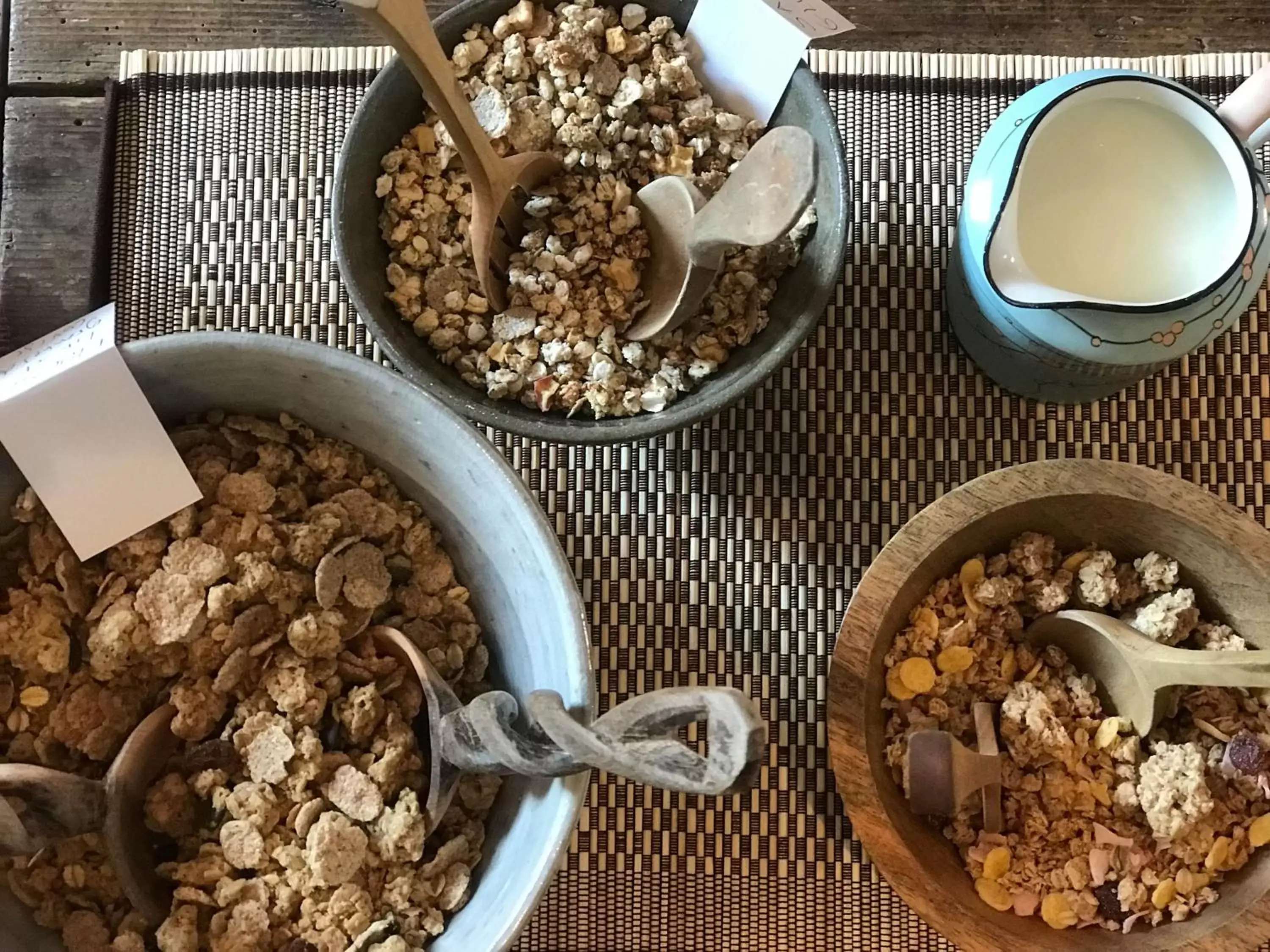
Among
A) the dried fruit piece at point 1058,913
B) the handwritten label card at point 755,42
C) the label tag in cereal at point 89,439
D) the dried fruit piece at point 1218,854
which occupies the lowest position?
the dried fruit piece at point 1058,913

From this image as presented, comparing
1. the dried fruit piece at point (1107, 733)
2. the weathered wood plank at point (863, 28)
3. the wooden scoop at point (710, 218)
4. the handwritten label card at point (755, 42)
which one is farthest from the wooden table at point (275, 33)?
the dried fruit piece at point (1107, 733)

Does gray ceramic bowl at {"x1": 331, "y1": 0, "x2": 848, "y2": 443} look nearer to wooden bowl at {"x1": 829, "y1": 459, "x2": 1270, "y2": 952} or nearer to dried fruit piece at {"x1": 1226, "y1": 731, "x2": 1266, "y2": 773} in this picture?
wooden bowl at {"x1": 829, "y1": 459, "x2": 1270, "y2": 952}

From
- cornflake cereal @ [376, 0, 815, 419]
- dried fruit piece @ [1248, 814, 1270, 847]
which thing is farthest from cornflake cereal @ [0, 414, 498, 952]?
dried fruit piece @ [1248, 814, 1270, 847]

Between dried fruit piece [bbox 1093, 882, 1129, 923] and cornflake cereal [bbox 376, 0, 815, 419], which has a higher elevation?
cornflake cereal [bbox 376, 0, 815, 419]

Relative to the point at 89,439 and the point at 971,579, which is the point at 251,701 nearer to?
the point at 89,439

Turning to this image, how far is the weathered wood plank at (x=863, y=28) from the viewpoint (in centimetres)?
80

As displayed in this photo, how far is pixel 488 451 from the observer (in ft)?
1.78

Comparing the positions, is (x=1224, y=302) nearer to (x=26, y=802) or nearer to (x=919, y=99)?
(x=919, y=99)

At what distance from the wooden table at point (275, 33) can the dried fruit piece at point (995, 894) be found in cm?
57

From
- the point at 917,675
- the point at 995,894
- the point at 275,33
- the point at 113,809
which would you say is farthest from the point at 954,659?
the point at 275,33

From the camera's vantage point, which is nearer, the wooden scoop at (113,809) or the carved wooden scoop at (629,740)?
the carved wooden scoop at (629,740)

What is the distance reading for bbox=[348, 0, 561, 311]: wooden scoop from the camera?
563mm

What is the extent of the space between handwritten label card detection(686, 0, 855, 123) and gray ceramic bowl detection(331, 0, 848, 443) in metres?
0.01

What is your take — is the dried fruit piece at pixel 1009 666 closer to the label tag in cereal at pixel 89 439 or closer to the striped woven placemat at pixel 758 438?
the striped woven placemat at pixel 758 438
